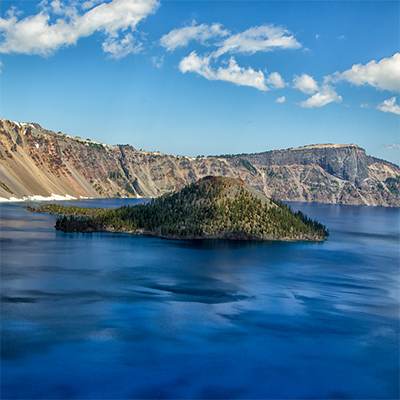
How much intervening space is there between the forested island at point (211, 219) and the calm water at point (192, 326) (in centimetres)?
3250

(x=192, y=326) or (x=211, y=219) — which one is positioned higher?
(x=211, y=219)

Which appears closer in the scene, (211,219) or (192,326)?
(192,326)

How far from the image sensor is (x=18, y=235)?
14025cm

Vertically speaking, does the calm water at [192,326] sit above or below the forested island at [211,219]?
below

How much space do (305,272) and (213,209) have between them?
54226mm

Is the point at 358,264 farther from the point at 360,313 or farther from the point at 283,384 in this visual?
the point at 283,384

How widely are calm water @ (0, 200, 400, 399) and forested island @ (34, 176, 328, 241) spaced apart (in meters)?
32.5

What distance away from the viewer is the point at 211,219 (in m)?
158

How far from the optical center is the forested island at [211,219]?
154750 mm

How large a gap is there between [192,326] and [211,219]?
3611 inches

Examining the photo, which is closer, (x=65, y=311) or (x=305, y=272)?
(x=65, y=311)

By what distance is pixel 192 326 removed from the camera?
66312mm

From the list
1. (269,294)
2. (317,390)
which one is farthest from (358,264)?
(317,390)

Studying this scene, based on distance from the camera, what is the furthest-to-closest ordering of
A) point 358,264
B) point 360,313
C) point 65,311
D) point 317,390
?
1. point 358,264
2. point 360,313
3. point 65,311
4. point 317,390
